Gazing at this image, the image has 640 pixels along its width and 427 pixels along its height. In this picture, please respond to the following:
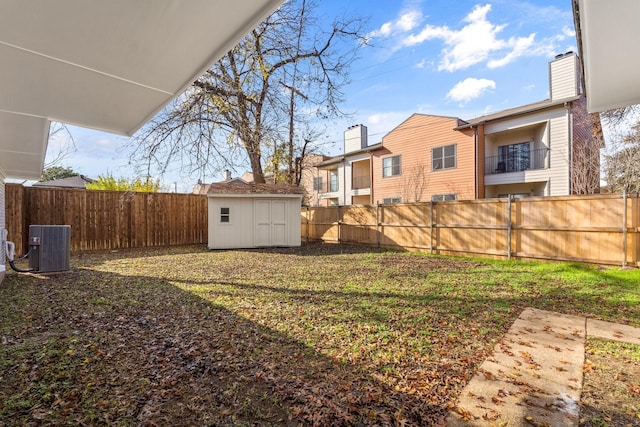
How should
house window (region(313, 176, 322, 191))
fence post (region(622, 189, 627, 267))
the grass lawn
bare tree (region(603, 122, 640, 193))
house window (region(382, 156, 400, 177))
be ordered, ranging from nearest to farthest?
the grass lawn < fence post (region(622, 189, 627, 267)) < bare tree (region(603, 122, 640, 193)) < house window (region(382, 156, 400, 177)) < house window (region(313, 176, 322, 191))

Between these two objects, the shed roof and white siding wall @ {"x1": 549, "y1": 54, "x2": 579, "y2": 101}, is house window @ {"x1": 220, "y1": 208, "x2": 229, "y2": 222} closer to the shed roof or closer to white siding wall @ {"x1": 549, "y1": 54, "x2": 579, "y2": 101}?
the shed roof

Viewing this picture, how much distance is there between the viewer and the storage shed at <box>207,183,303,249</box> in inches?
458

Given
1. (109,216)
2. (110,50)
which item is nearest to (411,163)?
(109,216)

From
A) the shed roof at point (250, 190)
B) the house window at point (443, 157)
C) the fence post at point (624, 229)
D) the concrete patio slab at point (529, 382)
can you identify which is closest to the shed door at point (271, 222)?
the shed roof at point (250, 190)

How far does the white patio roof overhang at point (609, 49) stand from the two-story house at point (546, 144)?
1213cm

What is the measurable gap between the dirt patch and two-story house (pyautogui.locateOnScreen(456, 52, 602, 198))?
11.4 metres

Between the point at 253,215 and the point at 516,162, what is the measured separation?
12583mm

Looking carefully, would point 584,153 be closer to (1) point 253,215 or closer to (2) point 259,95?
(2) point 259,95

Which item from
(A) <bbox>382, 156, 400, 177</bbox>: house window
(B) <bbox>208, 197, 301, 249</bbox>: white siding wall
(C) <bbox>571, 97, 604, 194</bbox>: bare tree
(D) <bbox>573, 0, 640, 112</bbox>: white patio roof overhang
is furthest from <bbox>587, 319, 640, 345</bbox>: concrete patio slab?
(A) <bbox>382, 156, 400, 177</bbox>: house window

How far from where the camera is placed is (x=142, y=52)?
1.66 m

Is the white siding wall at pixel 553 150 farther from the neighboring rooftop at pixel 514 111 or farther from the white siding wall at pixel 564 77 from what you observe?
the white siding wall at pixel 564 77

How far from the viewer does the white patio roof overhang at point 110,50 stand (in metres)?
1.32

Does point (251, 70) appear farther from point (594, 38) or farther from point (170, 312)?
point (594, 38)

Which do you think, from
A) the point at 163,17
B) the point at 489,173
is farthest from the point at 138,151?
the point at 489,173
